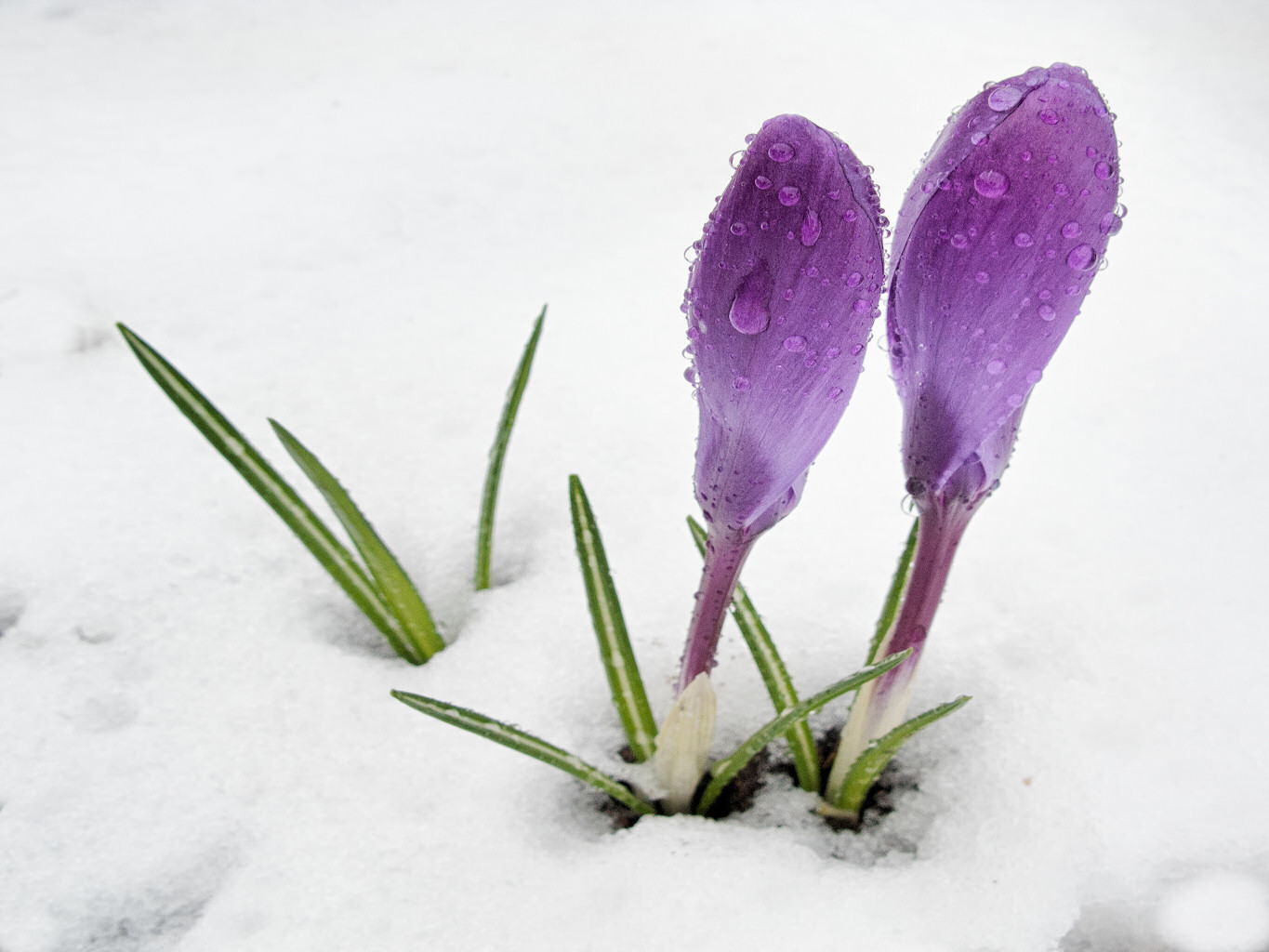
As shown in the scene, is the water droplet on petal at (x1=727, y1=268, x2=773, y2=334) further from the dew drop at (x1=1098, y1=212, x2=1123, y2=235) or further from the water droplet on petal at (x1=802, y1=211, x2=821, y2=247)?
the dew drop at (x1=1098, y1=212, x2=1123, y2=235)

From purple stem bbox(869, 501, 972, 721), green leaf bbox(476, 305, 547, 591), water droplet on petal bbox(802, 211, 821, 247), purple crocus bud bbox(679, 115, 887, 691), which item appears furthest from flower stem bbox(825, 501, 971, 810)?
green leaf bbox(476, 305, 547, 591)

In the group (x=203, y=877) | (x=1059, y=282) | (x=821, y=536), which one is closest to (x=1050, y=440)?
(x=821, y=536)

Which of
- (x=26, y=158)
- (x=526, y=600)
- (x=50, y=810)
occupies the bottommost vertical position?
(x=50, y=810)

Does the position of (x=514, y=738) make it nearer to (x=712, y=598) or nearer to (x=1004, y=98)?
(x=712, y=598)

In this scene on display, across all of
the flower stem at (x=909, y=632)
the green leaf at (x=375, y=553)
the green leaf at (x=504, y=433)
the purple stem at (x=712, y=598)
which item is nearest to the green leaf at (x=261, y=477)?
the green leaf at (x=375, y=553)

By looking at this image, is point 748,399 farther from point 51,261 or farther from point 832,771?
point 51,261

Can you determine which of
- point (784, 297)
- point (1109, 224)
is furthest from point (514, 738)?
point (1109, 224)
